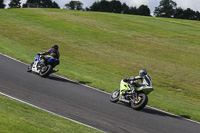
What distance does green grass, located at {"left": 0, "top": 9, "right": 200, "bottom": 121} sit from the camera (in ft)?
60.8

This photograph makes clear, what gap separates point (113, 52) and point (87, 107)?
57.9 feet

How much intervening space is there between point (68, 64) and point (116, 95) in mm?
9081

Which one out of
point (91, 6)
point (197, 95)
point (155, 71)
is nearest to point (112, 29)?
point (155, 71)

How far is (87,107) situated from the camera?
12750 millimetres

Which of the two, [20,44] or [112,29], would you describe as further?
[112,29]

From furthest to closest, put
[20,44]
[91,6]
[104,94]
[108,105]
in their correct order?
[91,6] < [20,44] < [104,94] < [108,105]

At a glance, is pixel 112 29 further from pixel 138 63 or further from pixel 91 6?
pixel 91 6

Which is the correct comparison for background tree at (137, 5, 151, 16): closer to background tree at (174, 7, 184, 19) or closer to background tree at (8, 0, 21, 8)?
background tree at (174, 7, 184, 19)

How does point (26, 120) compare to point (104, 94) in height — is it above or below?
above

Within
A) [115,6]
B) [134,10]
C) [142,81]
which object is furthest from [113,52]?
[115,6]

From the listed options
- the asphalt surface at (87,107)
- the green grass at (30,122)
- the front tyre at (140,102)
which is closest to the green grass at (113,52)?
the asphalt surface at (87,107)

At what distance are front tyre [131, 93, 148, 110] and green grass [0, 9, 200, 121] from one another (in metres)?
1.61

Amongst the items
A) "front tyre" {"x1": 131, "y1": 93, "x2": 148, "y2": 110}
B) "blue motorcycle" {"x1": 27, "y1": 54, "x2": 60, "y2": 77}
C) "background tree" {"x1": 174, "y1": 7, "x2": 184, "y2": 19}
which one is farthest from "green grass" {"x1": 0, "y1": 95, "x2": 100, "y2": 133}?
"background tree" {"x1": 174, "y1": 7, "x2": 184, "y2": 19}

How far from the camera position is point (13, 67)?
1867 cm
